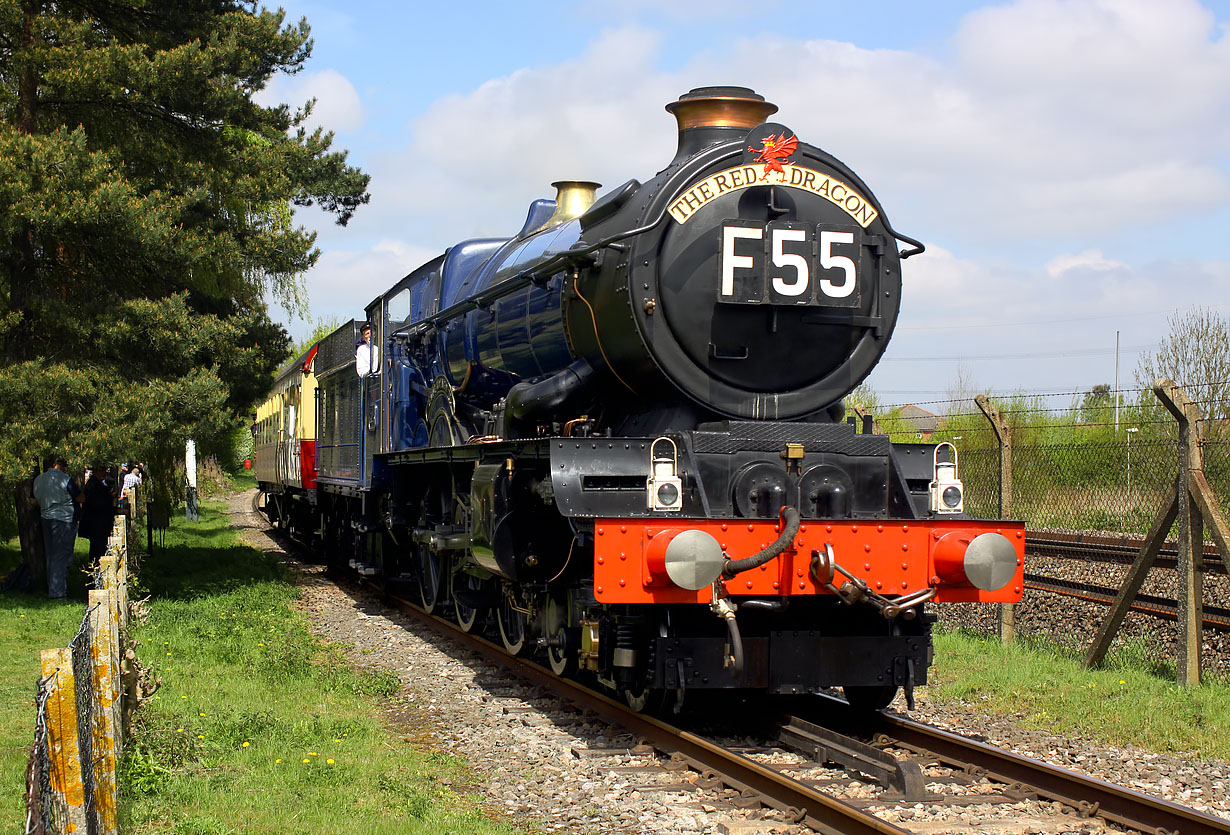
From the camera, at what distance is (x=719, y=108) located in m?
7.01

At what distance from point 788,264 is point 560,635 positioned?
2.90 m

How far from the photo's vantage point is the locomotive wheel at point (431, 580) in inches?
437

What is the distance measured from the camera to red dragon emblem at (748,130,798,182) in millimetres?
6602

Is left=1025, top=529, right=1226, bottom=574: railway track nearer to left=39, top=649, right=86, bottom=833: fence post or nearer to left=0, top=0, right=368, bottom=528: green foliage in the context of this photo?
left=0, top=0, right=368, bottom=528: green foliage

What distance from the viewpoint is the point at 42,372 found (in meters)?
11.3

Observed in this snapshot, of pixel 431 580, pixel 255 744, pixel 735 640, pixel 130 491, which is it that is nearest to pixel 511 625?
pixel 431 580

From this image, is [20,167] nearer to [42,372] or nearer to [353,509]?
[42,372]

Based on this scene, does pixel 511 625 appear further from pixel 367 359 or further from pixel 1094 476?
pixel 1094 476

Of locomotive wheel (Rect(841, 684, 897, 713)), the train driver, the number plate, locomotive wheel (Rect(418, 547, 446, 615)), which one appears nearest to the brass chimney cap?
the number plate

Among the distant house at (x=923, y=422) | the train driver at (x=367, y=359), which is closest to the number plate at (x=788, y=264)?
the distant house at (x=923, y=422)

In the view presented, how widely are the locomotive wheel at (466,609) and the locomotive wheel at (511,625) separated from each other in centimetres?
41

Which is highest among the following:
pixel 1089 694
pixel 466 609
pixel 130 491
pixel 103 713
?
pixel 130 491

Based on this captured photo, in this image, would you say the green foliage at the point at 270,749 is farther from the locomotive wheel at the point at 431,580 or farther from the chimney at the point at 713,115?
the chimney at the point at 713,115

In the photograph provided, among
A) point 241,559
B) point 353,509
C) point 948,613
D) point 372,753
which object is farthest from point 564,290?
point 241,559
